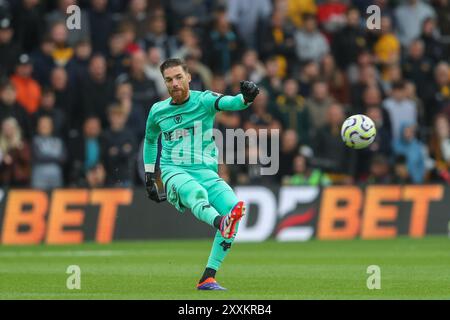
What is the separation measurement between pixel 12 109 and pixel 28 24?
2.14 metres

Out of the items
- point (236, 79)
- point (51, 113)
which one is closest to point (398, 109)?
point (236, 79)

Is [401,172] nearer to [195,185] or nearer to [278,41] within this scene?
[278,41]

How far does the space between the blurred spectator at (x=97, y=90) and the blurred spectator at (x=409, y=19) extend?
678cm

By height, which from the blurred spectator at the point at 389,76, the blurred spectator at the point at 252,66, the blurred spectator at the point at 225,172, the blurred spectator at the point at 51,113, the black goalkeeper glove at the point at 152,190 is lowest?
the blurred spectator at the point at 225,172

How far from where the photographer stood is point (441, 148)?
77.4 feet

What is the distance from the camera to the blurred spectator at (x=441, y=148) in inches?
917

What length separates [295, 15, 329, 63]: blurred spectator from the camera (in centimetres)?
2397

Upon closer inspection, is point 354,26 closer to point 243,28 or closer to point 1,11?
point 243,28

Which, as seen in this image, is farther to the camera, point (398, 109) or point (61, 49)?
point (398, 109)

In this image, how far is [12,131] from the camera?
20.8m

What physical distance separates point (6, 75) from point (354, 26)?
7.00m

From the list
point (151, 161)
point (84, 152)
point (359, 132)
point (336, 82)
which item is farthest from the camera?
point (336, 82)

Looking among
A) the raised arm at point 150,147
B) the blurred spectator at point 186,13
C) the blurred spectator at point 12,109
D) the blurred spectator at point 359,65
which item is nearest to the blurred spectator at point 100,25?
the blurred spectator at point 186,13

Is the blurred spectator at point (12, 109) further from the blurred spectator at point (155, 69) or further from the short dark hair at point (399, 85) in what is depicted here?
the short dark hair at point (399, 85)
